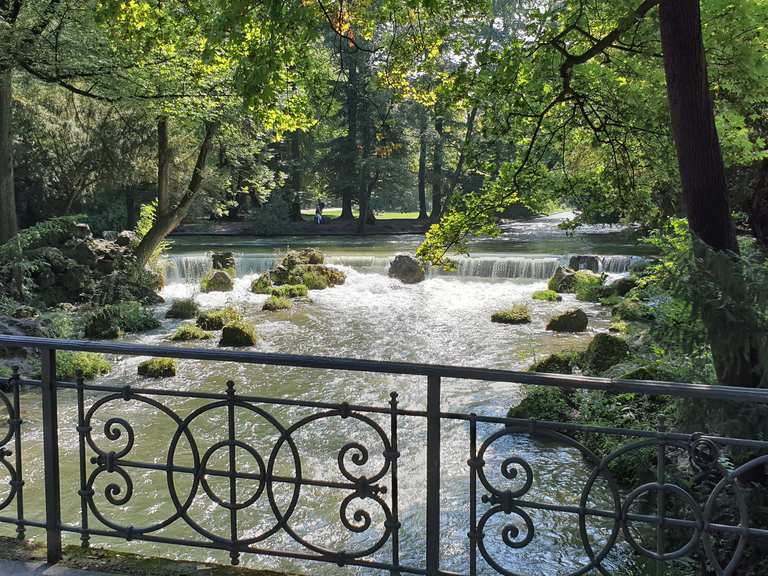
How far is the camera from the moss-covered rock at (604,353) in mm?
11023

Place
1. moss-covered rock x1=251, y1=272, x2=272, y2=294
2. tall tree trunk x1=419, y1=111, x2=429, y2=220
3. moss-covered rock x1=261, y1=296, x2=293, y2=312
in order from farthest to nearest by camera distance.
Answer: tall tree trunk x1=419, y1=111, x2=429, y2=220 < moss-covered rock x1=251, y1=272, x2=272, y2=294 < moss-covered rock x1=261, y1=296, x2=293, y2=312

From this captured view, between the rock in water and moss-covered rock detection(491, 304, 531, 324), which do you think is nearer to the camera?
moss-covered rock detection(491, 304, 531, 324)

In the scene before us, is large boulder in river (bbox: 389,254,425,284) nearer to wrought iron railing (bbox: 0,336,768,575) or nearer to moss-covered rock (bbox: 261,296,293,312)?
moss-covered rock (bbox: 261,296,293,312)

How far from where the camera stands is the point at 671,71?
15.8 feet

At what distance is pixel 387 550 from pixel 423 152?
4068 centimetres

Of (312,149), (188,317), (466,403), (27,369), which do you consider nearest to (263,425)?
(466,403)

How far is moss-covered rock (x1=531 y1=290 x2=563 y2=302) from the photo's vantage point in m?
19.4

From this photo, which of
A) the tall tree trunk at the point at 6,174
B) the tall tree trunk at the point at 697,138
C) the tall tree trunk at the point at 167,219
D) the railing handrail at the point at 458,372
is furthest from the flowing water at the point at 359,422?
the tall tree trunk at the point at 6,174

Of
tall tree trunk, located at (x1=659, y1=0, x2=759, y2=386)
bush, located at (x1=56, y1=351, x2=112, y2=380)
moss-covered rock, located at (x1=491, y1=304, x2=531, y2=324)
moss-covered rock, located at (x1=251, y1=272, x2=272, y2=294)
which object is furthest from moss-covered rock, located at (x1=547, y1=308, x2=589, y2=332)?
tall tree trunk, located at (x1=659, y1=0, x2=759, y2=386)

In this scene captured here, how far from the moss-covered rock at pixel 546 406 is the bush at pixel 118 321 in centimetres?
946

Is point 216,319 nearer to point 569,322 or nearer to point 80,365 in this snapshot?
point 80,365

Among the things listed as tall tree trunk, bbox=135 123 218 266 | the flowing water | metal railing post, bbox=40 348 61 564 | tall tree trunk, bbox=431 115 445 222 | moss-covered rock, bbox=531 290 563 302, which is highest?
tall tree trunk, bbox=431 115 445 222

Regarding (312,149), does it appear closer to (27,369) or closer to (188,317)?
(188,317)

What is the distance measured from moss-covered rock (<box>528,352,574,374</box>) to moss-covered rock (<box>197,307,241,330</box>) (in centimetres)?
759
